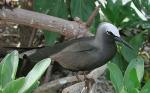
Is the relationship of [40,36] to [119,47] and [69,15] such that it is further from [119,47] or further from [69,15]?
[119,47]

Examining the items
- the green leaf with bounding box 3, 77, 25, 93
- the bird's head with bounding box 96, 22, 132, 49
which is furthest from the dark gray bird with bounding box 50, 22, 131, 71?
the green leaf with bounding box 3, 77, 25, 93

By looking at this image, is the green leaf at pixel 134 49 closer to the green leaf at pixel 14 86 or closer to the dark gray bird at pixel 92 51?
the dark gray bird at pixel 92 51

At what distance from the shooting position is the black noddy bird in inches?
88.0

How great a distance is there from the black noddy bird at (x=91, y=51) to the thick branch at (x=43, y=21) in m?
0.13

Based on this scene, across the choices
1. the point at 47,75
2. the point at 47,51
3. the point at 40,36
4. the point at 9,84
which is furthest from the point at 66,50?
the point at 40,36

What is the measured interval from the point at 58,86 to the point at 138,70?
23.0 inches

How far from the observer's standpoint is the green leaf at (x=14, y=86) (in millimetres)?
1448

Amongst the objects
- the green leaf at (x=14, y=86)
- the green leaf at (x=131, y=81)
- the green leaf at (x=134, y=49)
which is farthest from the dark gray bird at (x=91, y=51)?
the green leaf at (x=14, y=86)

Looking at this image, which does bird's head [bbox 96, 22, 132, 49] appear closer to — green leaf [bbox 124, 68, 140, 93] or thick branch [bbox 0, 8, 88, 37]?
thick branch [bbox 0, 8, 88, 37]

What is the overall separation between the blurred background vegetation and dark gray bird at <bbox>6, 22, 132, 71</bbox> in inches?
12.8

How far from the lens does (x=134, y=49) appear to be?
2.79m

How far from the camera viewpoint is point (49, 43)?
2621 mm

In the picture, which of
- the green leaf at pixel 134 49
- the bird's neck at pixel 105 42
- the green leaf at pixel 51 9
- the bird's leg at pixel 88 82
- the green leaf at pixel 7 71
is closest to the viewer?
the green leaf at pixel 7 71

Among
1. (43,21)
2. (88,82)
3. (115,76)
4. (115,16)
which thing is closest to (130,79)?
(115,76)
